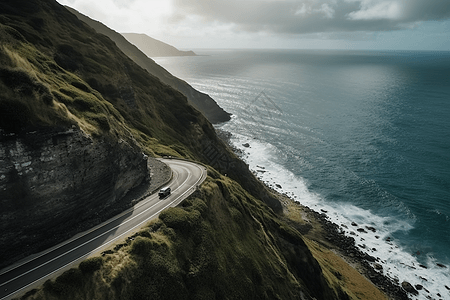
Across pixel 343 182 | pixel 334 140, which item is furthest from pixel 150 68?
pixel 343 182

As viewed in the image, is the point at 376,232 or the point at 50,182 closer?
the point at 50,182

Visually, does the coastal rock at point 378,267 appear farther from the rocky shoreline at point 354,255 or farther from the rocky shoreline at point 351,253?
the rocky shoreline at point 354,255

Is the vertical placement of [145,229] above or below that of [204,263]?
above

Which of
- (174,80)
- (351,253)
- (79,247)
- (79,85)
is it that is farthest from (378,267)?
(174,80)

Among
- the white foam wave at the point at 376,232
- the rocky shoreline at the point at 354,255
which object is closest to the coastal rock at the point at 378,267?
the white foam wave at the point at 376,232

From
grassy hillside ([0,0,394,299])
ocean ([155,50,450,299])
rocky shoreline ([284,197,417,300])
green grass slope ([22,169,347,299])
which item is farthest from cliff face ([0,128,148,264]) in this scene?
ocean ([155,50,450,299])

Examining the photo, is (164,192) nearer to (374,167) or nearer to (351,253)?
(351,253)
